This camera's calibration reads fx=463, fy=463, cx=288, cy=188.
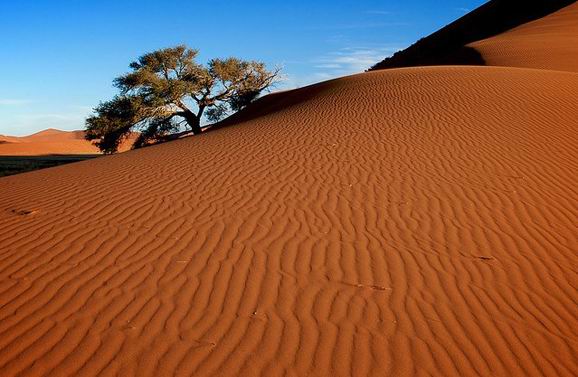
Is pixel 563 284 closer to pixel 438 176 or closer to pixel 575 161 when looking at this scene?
pixel 438 176

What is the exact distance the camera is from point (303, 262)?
5238mm

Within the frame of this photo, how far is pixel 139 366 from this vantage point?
11.6 feet

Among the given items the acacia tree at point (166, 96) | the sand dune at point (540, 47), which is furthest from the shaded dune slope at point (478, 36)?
the acacia tree at point (166, 96)

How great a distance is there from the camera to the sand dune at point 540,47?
22.6m

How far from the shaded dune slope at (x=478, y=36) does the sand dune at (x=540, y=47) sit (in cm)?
5

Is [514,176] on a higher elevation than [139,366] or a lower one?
lower

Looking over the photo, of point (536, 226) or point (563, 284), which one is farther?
point (536, 226)

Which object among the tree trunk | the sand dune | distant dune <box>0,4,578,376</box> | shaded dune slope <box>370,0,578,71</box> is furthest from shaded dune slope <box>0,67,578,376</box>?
shaded dune slope <box>370,0,578,71</box>

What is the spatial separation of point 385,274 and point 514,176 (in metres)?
4.57

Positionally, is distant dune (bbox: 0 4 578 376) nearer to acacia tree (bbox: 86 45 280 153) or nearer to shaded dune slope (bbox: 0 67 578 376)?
shaded dune slope (bbox: 0 67 578 376)

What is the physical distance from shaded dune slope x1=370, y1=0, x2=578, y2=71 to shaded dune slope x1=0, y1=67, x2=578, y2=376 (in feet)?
62.5

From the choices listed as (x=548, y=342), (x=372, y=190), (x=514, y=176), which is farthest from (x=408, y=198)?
(x=548, y=342)

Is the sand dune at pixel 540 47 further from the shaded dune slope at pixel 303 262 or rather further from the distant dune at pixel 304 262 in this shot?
the distant dune at pixel 304 262

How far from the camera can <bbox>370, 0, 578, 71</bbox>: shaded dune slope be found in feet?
88.7
